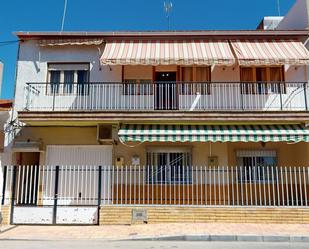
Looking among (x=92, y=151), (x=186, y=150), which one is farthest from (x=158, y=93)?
(x=92, y=151)

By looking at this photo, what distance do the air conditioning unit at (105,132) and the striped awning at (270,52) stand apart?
22.3 ft

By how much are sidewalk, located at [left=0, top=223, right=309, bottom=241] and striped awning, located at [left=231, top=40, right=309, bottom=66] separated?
722 centimetres

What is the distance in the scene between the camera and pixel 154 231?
1200 cm

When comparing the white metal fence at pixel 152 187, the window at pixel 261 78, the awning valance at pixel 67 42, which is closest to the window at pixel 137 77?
the awning valance at pixel 67 42

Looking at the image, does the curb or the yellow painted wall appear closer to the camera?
the curb

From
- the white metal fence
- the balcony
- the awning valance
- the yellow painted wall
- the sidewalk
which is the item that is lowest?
the sidewalk

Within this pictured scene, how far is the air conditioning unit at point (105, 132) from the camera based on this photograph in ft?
52.7

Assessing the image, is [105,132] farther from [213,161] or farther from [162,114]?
[213,161]

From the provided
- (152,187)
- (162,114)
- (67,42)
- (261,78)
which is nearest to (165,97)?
(162,114)

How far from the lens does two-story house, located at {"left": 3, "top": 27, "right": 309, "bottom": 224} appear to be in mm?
15500

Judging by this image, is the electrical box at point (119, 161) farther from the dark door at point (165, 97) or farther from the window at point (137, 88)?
the window at point (137, 88)

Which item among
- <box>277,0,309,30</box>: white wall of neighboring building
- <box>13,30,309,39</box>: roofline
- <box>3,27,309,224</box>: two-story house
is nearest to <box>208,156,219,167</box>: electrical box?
<box>3,27,309,224</box>: two-story house

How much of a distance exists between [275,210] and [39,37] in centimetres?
1379

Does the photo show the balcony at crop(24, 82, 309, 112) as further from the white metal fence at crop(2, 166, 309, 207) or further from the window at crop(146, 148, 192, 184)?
the white metal fence at crop(2, 166, 309, 207)
